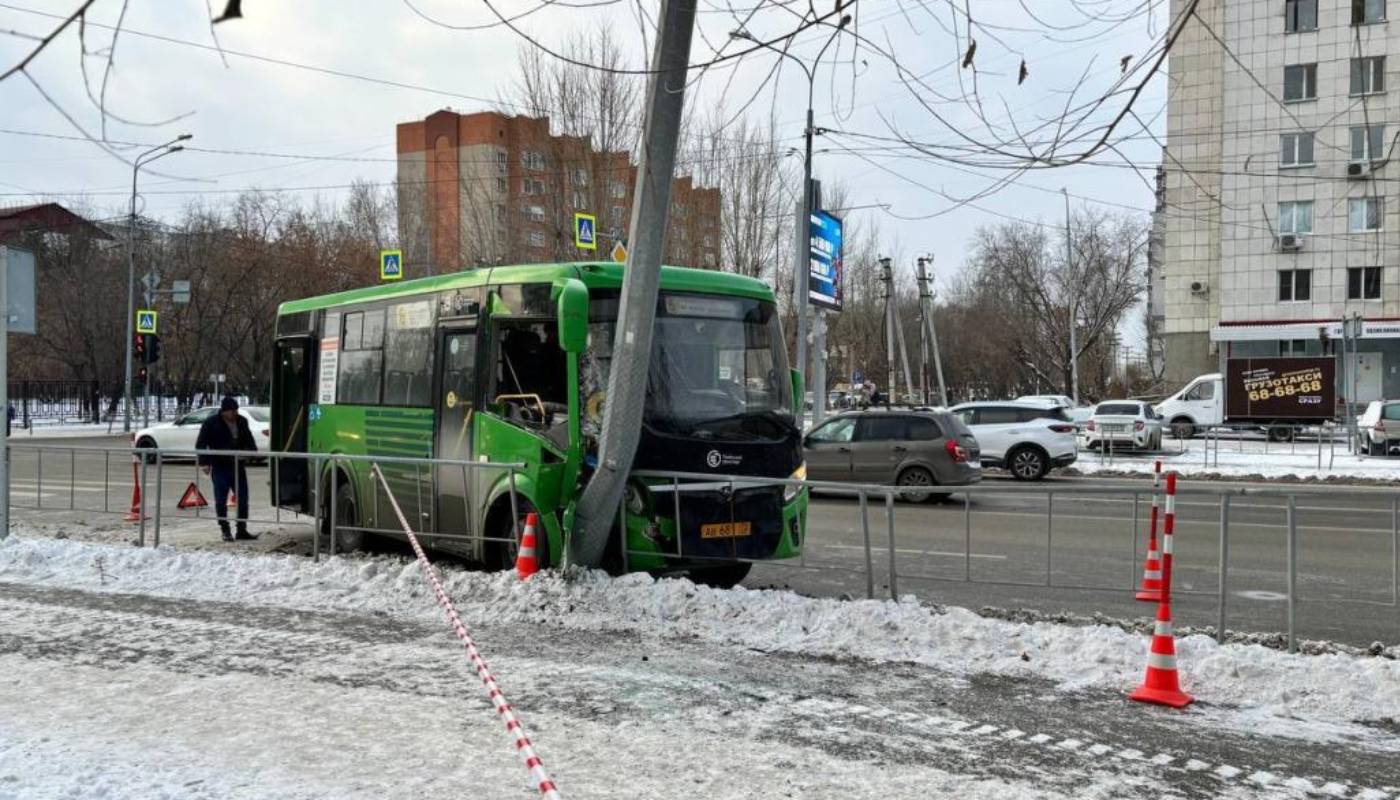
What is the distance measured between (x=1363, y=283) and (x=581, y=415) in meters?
48.1

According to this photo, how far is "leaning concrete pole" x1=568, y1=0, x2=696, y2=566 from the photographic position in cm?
769

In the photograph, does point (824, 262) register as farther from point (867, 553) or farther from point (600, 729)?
point (600, 729)

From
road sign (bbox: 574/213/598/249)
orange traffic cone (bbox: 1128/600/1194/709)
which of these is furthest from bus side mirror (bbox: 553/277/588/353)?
road sign (bbox: 574/213/598/249)

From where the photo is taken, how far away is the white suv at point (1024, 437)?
22391 millimetres

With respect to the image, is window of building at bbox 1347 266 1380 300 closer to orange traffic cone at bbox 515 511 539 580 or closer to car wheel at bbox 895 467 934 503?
car wheel at bbox 895 467 934 503

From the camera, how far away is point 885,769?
4.71m

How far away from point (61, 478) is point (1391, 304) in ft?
165

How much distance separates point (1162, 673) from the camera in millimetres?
5871

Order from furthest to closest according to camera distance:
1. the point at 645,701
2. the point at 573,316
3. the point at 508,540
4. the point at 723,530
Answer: the point at 508,540, the point at 723,530, the point at 573,316, the point at 645,701

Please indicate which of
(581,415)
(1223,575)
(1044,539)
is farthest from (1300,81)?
(581,415)

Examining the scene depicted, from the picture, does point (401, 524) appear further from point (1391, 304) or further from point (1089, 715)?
point (1391, 304)

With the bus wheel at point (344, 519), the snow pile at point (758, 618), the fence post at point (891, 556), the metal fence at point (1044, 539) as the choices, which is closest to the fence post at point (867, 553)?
the metal fence at point (1044, 539)

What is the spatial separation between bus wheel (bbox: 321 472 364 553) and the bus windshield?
419 centimetres

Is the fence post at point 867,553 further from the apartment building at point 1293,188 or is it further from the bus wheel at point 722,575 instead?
the apartment building at point 1293,188
